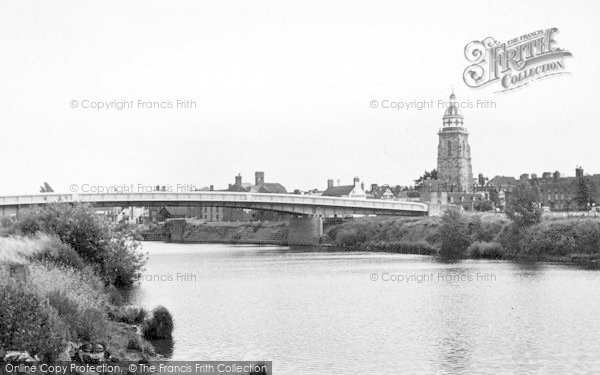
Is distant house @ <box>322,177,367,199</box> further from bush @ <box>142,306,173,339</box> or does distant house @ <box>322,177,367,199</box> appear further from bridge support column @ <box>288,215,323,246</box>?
bush @ <box>142,306,173,339</box>

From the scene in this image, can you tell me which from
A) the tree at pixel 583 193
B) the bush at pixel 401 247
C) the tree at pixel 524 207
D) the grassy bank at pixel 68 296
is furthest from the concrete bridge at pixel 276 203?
the grassy bank at pixel 68 296

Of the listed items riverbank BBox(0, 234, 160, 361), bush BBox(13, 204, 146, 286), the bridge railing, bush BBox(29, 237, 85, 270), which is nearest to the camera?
riverbank BBox(0, 234, 160, 361)

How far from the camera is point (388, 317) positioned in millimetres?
41406

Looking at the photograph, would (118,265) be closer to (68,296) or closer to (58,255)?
(58,255)

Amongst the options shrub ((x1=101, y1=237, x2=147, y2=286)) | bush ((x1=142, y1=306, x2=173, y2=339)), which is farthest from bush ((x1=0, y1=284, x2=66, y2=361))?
shrub ((x1=101, y1=237, x2=147, y2=286))

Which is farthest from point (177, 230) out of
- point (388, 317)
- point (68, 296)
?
point (68, 296)

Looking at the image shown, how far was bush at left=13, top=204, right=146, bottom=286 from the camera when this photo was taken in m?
49.3

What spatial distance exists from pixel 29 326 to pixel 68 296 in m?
5.04

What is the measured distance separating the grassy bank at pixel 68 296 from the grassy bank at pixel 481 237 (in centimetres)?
4368

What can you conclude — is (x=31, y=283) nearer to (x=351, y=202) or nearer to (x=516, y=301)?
(x=516, y=301)

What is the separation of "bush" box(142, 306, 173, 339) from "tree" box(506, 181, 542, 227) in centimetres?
5946

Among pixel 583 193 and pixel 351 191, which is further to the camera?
pixel 351 191

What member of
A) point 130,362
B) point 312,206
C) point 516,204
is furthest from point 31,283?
point 312,206

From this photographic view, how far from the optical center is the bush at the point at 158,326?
3384cm
